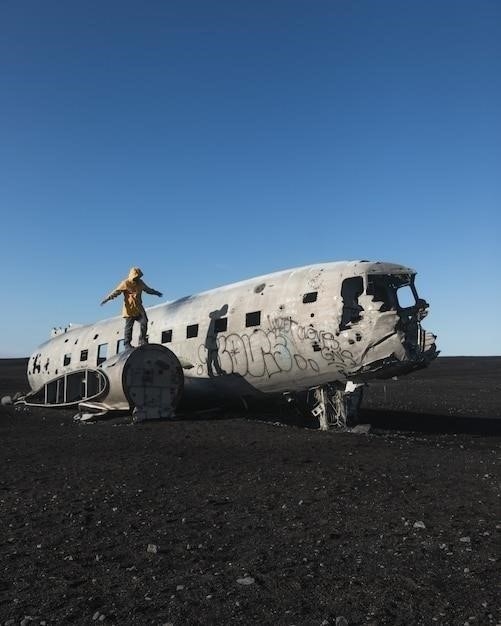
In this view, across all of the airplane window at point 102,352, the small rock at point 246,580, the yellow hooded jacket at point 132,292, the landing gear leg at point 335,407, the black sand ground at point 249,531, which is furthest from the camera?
the airplane window at point 102,352

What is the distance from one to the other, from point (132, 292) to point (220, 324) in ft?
12.8

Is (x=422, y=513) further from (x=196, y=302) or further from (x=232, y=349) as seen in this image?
(x=196, y=302)

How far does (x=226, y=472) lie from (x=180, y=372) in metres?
7.76

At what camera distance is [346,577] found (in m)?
5.72

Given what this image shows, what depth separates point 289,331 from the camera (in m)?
16.8

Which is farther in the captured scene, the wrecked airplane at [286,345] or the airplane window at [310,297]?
the airplane window at [310,297]

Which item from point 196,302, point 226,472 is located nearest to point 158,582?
point 226,472

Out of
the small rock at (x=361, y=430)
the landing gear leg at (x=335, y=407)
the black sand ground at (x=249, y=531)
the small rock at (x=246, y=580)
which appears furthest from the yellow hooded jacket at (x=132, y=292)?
the small rock at (x=246, y=580)

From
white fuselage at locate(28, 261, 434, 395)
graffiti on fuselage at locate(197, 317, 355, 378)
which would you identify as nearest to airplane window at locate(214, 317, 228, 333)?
white fuselage at locate(28, 261, 434, 395)

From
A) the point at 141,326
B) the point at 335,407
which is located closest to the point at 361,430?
the point at 335,407

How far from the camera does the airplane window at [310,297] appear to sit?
1670 centimetres

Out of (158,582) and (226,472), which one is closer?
(158,582)

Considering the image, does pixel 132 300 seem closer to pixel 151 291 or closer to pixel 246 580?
pixel 151 291

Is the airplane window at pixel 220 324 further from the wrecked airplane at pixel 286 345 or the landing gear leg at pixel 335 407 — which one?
the landing gear leg at pixel 335 407
